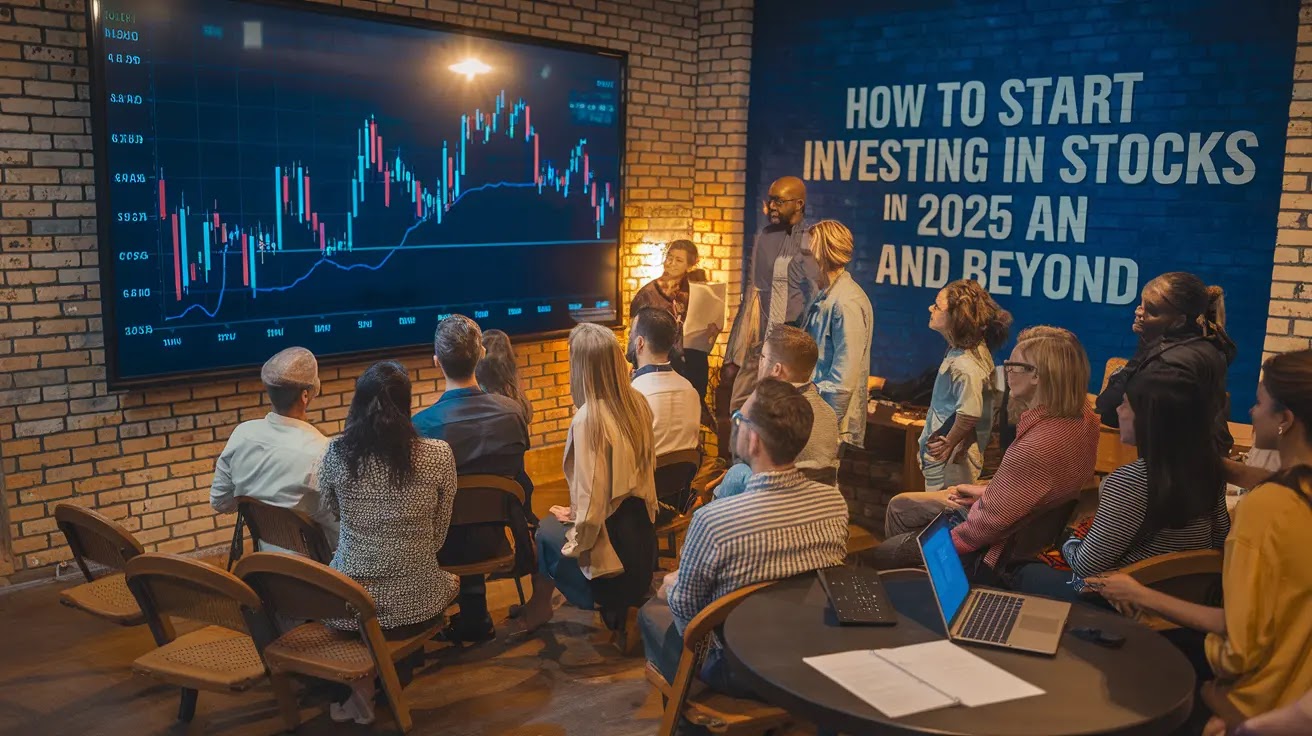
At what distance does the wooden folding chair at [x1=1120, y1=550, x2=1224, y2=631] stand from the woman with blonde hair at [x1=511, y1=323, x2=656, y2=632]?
1680mm

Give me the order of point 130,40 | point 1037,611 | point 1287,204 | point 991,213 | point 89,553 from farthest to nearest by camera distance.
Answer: point 991,213, point 1287,204, point 130,40, point 89,553, point 1037,611

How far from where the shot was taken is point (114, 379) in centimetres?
507

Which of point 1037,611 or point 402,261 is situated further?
point 402,261

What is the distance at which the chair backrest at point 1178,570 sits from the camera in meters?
3.18

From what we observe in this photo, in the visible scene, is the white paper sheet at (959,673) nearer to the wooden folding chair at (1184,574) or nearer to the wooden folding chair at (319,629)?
the wooden folding chair at (1184,574)

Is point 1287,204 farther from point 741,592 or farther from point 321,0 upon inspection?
point 321,0

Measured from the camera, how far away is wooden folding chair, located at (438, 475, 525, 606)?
162 inches

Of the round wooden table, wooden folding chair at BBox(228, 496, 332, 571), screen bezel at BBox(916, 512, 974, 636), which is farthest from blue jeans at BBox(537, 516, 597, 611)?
screen bezel at BBox(916, 512, 974, 636)

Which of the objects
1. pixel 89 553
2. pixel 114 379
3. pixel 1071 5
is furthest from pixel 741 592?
pixel 1071 5

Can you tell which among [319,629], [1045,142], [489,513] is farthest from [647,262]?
[319,629]

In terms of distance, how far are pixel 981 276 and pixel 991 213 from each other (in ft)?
1.26

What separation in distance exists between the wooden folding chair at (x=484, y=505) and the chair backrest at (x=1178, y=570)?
2.14 m

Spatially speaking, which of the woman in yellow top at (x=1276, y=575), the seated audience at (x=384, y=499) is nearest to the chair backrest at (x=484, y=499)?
the seated audience at (x=384, y=499)

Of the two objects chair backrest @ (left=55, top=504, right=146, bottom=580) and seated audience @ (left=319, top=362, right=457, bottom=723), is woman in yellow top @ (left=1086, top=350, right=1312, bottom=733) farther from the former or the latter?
chair backrest @ (left=55, top=504, right=146, bottom=580)
